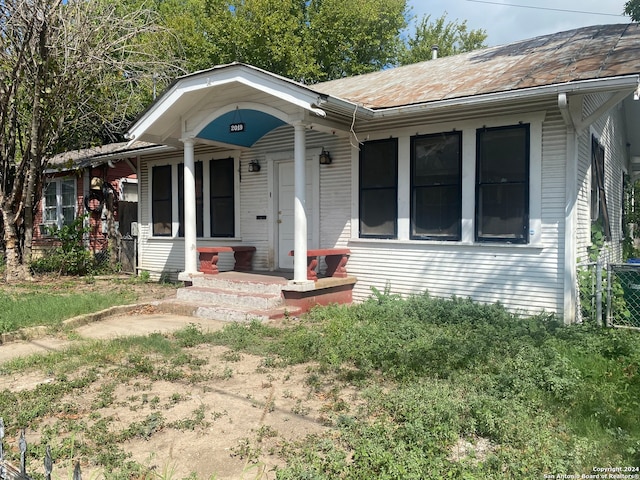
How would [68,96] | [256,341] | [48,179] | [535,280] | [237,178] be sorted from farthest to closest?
[48,179] < [68,96] < [237,178] < [535,280] < [256,341]

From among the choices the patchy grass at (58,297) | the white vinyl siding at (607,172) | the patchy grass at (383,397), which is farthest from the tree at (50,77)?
the white vinyl siding at (607,172)

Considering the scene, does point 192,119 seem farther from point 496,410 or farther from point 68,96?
point 496,410

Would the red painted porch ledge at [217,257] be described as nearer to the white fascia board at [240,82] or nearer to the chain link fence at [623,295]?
the white fascia board at [240,82]

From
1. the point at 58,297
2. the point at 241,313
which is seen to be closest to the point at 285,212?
the point at 241,313

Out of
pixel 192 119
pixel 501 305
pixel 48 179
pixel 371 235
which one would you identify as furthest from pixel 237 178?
pixel 48 179

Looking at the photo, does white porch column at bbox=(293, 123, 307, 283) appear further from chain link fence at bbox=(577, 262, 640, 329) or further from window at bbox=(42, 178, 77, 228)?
window at bbox=(42, 178, 77, 228)

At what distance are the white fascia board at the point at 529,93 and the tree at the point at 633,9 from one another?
64.7 ft

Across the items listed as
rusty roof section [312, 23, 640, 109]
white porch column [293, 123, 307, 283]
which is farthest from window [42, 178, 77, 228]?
white porch column [293, 123, 307, 283]

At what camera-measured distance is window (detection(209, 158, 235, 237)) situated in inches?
409

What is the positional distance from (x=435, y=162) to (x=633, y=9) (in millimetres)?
19569

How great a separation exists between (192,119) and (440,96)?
4371mm

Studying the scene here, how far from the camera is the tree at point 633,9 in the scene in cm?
2091

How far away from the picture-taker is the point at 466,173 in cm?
734

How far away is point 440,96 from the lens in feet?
23.1
